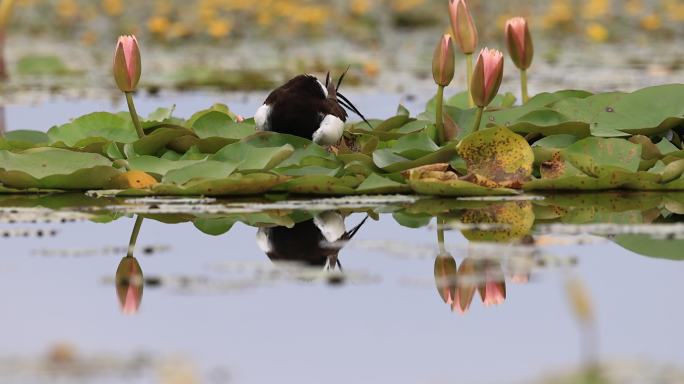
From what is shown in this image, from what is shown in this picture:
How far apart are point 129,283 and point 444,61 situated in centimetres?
202

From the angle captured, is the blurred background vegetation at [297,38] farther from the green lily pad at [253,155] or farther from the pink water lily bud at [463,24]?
the green lily pad at [253,155]

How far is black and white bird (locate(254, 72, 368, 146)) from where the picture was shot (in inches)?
193

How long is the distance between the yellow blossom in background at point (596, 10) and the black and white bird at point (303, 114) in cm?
1215

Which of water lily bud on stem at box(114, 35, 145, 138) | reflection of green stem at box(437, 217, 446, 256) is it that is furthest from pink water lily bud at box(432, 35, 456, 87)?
water lily bud on stem at box(114, 35, 145, 138)

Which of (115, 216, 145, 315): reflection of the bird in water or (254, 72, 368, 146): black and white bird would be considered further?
(254, 72, 368, 146): black and white bird

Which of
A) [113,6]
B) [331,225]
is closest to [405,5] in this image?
[113,6]

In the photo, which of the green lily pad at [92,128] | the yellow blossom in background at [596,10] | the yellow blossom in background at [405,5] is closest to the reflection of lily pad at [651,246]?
the green lily pad at [92,128]

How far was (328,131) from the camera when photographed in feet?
16.0

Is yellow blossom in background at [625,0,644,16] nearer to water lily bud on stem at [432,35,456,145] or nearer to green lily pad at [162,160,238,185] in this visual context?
water lily bud on stem at [432,35,456,145]

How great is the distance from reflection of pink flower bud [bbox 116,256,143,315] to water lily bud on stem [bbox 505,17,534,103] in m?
2.65

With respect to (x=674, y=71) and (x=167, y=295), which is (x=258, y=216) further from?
(x=674, y=71)

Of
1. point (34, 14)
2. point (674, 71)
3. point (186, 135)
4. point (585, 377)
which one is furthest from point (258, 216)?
point (34, 14)

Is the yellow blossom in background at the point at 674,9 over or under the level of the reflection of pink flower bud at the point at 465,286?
over

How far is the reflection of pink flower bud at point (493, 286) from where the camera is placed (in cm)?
284
